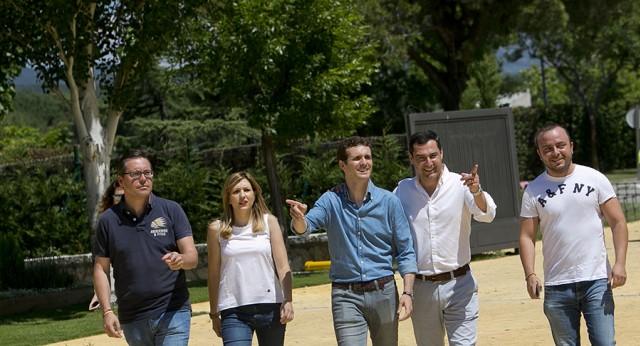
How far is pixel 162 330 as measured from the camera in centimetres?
644

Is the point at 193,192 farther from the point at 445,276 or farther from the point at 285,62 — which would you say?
the point at 445,276

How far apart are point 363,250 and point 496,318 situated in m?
5.91

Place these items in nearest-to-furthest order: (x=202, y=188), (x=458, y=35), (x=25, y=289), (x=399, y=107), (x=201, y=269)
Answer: (x=25, y=289) < (x=201, y=269) < (x=202, y=188) < (x=458, y=35) < (x=399, y=107)

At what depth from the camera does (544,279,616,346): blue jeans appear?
6.90m

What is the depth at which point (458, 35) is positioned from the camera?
3916 cm

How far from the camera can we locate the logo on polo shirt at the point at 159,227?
21.4 ft

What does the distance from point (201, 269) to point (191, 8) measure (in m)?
5.75

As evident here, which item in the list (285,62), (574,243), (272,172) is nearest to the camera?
(574,243)

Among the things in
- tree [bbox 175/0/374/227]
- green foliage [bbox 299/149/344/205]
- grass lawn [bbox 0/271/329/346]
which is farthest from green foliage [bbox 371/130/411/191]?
grass lawn [bbox 0/271/329/346]

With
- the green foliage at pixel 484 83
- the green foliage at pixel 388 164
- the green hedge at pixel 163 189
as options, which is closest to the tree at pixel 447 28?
the green hedge at pixel 163 189

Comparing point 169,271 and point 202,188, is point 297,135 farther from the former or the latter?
point 169,271

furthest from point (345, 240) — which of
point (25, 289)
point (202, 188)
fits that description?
point (202, 188)

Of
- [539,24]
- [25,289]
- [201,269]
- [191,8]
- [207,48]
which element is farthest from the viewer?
[539,24]

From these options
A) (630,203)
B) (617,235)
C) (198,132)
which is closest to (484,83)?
(630,203)
